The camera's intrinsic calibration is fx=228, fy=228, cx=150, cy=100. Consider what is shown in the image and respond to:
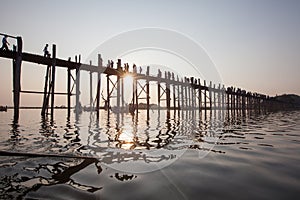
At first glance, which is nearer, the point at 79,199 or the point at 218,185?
the point at 79,199

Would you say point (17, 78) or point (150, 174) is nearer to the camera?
point (150, 174)

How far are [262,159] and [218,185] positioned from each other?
2.51 metres

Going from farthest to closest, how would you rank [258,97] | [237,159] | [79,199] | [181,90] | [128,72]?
[258,97]
[181,90]
[128,72]
[237,159]
[79,199]

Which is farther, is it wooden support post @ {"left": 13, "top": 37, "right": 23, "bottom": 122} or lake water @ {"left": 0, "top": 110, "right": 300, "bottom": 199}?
wooden support post @ {"left": 13, "top": 37, "right": 23, "bottom": 122}

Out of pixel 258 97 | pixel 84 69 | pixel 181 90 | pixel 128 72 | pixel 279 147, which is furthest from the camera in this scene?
pixel 258 97

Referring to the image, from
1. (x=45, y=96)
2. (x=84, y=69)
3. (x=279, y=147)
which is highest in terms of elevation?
(x=84, y=69)

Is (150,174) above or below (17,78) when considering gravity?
below

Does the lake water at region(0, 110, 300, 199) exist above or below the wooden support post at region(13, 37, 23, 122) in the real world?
below

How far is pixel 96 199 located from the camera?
2980 millimetres

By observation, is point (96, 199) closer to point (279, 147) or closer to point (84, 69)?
point (279, 147)

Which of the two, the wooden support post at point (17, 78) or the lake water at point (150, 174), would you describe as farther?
the wooden support post at point (17, 78)

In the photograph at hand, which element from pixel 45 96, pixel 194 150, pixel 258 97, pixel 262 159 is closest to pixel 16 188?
pixel 194 150

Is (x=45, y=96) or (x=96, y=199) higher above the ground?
(x=45, y=96)

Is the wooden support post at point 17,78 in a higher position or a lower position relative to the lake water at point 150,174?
higher
